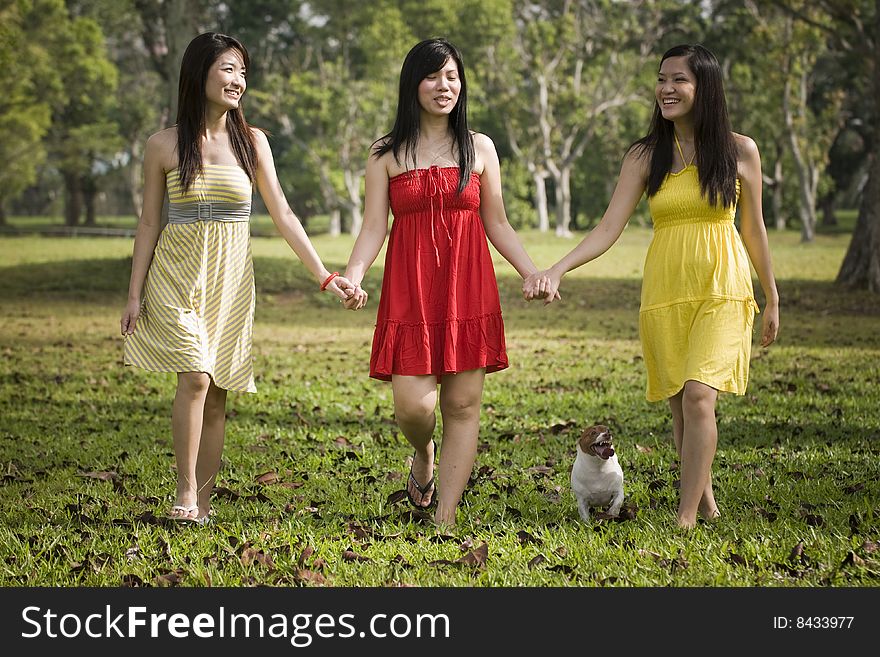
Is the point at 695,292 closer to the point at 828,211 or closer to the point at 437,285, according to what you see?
the point at 437,285

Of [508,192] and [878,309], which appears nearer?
[878,309]

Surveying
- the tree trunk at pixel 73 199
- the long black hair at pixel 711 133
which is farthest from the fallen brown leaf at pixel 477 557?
the tree trunk at pixel 73 199

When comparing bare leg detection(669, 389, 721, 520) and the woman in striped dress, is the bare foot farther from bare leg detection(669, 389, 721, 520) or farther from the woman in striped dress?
the woman in striped dress

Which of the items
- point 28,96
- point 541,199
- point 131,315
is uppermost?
point 28,96

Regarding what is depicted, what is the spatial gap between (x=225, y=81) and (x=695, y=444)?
2.71 metres

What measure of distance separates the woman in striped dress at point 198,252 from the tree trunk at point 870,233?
621 inches

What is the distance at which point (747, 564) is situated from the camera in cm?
446

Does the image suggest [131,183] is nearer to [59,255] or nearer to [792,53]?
[59,255]

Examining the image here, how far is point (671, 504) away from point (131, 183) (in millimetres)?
51242

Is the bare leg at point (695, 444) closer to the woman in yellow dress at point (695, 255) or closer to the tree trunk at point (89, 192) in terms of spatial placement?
the woman in yellow dress at point (695, 255)

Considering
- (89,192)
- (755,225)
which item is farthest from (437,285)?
(89,192)

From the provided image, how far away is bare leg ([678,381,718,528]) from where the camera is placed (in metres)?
4.94

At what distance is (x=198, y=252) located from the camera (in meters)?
5.18

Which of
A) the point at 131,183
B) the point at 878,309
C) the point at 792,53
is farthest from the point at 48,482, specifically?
the point at 131,183
